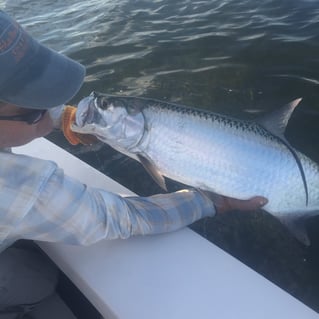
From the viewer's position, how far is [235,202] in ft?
8.69

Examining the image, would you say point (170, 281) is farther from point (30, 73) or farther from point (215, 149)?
point (30, 73)

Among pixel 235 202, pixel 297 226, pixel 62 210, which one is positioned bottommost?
pixel 297 226

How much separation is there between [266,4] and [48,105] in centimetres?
591

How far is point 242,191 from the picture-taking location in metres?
2.59

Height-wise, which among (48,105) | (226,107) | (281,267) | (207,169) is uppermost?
(48,105)

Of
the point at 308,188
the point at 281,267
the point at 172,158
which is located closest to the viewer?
the point at 308,188

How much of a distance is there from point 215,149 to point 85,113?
32.9 inches

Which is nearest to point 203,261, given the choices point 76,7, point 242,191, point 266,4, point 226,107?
point 242,191

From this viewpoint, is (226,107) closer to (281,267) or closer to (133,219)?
(281,267)

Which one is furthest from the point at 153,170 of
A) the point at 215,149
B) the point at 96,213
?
the point at 96,213

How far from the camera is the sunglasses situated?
1.81m

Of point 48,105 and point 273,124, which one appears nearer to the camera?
point 48,105

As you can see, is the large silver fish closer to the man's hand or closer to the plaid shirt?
the man's hand

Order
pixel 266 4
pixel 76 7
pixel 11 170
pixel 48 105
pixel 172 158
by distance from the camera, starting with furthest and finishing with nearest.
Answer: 1. pixel 76 7
2. pixel 266 4
3. pixel 172 158
4. pixel 48 105
5. pixel 11 170
